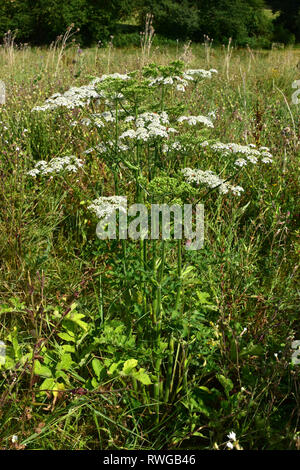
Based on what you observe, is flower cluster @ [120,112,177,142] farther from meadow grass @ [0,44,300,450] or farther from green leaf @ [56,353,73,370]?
green leaf @ [56,353,73,370]

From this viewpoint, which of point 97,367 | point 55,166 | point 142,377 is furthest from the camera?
point 55,166

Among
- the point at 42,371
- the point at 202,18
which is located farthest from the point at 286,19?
the point at 42,371

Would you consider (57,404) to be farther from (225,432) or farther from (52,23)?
(52,23)

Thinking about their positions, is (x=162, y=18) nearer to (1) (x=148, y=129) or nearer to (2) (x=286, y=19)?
(2) (x=286, y=19)

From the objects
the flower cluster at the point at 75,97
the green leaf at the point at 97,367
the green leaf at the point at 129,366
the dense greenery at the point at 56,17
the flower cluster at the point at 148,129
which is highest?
the dense greenery at the point at 56,17

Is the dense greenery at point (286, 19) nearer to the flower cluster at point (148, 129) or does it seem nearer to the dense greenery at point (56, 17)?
the dense greenery at point (56, 17)

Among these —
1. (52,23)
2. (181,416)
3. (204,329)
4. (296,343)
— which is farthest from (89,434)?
(52,23)

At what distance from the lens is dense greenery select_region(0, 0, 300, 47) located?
31.6m

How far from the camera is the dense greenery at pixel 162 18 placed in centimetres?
3164

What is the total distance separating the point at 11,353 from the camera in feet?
6.61

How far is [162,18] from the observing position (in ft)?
127

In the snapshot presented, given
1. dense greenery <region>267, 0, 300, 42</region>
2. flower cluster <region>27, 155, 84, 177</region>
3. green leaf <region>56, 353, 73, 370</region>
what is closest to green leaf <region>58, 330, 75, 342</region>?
green leaf <region>56, 353, 73, 370</region>

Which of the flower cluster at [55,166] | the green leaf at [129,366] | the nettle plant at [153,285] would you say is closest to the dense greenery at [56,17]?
the flower cluster at [55,166]
